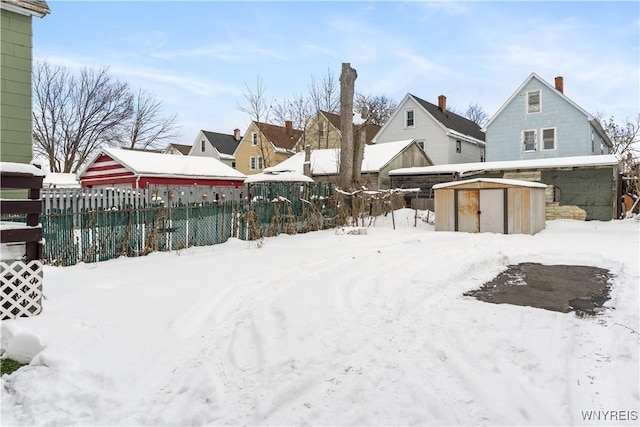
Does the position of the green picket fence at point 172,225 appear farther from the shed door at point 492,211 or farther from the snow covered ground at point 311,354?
the shed door at point 492,211

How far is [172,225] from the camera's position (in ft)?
27.4

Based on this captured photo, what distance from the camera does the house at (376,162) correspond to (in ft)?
71.0

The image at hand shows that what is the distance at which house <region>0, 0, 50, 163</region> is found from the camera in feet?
26.4

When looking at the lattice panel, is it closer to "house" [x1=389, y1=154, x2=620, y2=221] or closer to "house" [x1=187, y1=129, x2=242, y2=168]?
"house" [x1=389, y1=154, x2=620, y2=221]

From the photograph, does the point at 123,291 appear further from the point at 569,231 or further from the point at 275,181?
the point at 569,231

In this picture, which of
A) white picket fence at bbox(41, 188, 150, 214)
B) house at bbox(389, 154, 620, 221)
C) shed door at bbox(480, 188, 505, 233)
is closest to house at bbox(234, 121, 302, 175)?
house at bbox(389, 154, 620, 221)

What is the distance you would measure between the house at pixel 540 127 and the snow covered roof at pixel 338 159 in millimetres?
5965

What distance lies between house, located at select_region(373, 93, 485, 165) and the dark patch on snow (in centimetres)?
2141

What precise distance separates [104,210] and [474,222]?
1017 cm

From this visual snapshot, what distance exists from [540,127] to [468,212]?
48.5ft

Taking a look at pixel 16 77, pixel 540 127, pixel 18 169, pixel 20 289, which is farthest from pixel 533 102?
pixel 20 289

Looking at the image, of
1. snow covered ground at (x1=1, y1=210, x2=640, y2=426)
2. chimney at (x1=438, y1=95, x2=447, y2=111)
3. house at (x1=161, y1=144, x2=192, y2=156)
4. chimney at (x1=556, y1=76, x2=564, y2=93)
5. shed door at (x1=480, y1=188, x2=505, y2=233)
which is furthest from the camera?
house at (x1=161, y1=144, x2=192, y2=156)

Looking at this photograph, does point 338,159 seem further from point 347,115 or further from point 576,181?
point 576,181

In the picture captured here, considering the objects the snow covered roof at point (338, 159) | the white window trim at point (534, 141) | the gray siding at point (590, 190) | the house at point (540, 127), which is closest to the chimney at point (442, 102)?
the house at point (540, 127)
